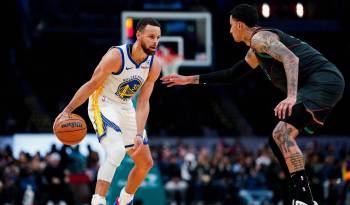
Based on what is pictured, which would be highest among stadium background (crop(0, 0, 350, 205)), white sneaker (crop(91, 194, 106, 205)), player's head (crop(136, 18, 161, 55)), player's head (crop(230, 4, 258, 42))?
player's head (crop(230, 4, 258, 42))

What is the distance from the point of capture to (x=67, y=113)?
805cm

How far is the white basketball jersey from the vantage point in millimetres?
8320

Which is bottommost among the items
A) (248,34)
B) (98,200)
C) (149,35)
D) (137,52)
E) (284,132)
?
(98,200)

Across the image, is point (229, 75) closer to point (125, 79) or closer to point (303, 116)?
point (125, 79)

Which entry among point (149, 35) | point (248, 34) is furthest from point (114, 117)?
point (248, 34)

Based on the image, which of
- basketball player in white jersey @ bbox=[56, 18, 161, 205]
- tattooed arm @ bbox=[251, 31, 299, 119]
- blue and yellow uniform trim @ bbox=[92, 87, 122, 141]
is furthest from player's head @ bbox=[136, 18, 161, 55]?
tattooed arm @ bbox=[251, 31, 299, 119]

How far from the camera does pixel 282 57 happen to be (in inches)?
278

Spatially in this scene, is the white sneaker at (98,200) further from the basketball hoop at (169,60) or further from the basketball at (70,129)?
the basketball hoop at (169,60)

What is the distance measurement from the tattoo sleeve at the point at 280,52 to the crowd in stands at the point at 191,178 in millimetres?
9866

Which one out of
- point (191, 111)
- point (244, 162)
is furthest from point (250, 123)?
point (244, 162)

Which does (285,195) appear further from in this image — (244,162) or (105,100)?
(105,100)

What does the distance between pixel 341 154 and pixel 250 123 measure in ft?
22.3

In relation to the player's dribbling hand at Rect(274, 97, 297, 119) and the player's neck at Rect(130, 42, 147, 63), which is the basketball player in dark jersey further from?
the player's neck at Rect(130, 42, 147, 63)

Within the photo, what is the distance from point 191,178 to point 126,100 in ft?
31.7
